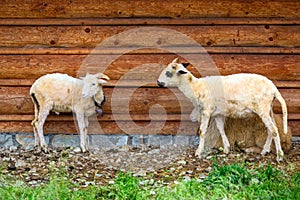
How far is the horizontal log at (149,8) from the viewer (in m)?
8.38

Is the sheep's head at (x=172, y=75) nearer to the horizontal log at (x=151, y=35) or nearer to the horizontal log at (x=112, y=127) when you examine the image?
the horizontal log at (x=151, y=35)

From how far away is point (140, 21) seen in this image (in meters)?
8.45

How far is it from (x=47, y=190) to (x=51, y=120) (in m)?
2.80

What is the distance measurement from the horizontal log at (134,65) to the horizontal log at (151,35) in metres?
0.20

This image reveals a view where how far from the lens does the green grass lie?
6020 mm

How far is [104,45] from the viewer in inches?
336

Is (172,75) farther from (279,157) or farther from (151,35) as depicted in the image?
(279,157)

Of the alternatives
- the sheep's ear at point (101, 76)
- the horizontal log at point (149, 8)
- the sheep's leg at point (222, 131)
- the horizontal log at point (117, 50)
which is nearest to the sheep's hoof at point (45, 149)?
the sheep's ear at point (101, 76)

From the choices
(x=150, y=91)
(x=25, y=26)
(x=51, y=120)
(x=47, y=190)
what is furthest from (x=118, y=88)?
(x=47, y=190)

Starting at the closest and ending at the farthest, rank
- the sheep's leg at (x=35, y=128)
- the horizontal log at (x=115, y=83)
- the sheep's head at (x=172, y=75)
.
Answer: the sheep's head at (x=172, y=75), the sheep's leg at (x=35, y=128), the horizontal log at (x=115, y=83)

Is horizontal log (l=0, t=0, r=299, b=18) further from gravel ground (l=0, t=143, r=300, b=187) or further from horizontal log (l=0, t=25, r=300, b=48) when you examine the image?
gravel ground (l=0, t=143, r=300, b=187)

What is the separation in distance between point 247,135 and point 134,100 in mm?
1888

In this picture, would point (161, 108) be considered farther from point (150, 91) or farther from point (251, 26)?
point (251, 26)

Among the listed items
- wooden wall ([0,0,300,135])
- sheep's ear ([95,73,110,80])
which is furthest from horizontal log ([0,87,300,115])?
sheep's ear ([95,73,110,80])
